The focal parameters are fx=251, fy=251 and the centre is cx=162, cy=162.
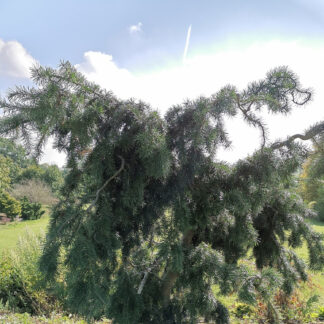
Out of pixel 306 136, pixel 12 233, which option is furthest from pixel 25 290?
pixel 12 233

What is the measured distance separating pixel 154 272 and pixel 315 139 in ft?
3.48

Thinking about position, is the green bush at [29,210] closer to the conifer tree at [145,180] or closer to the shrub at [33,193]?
the shrub at [33,193]

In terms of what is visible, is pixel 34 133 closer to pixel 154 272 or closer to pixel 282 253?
pixel 154 272

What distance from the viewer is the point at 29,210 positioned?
53.4 feet

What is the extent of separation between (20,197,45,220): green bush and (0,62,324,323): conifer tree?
683 inches

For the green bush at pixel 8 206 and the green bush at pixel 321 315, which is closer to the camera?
the green bush at pixel 321 315

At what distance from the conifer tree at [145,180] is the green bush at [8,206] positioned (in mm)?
16523

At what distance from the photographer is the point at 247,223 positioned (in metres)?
1.15

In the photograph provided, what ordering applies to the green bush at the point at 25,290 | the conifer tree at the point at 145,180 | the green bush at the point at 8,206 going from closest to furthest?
the conifer tree at the point at 145,180 < the green bush at the point at 25,290 < the green bush at the point at 8,206

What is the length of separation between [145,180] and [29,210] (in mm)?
17767

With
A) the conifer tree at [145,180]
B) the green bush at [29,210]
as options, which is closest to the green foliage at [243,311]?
the conifer tree at [145,180]

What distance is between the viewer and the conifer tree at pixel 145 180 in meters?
0.83

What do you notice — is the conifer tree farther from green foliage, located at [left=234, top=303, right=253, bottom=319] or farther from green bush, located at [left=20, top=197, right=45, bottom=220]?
green bush, located at [left=20, top=197, right=45, bottom=220]

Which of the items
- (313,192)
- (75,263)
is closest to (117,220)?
(75,263)
